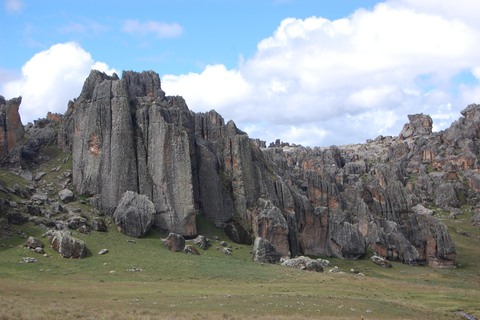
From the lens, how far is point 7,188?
78938mm

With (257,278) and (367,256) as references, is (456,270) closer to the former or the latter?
(367,256)

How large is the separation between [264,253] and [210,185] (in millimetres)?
26636

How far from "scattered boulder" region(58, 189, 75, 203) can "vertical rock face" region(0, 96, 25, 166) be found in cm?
1532

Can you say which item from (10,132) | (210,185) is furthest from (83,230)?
(10,132)

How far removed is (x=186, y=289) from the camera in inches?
2009

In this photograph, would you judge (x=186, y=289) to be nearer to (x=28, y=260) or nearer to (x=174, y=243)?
(x=28, y=260)

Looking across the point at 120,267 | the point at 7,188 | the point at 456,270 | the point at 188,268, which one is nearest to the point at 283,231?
the point at 188,268

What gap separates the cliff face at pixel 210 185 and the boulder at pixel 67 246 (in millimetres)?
20400

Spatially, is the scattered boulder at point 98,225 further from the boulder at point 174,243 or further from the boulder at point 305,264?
the boulder at point 305,264

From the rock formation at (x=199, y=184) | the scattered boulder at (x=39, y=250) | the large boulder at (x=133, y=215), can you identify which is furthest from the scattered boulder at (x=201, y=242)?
the scattered boulder at (x=39, y=250)

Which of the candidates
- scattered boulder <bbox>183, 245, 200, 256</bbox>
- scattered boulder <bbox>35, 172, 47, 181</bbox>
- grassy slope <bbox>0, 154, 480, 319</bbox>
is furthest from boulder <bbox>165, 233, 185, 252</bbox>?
scattered boulder <bbox>35, 172, 47, 181</bbox>

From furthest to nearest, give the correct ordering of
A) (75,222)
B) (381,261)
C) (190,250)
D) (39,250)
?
(381,261) < (190,250) < (75,222) < (39,250)

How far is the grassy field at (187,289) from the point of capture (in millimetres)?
36812

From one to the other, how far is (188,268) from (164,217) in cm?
2505
